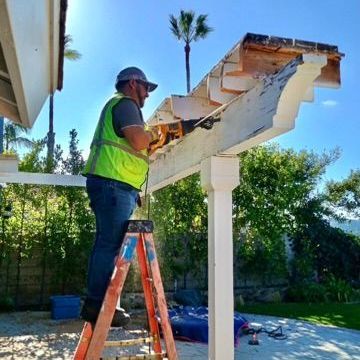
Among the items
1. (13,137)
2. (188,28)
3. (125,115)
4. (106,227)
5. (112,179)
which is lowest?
(106,227)

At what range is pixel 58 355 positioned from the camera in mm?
5023

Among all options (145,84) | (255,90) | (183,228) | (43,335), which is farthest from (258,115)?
(183,228)

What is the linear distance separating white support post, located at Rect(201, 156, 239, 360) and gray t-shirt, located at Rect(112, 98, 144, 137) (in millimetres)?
696

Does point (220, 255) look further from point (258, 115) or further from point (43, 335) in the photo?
point (43, 335)

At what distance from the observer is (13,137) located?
57.9ft

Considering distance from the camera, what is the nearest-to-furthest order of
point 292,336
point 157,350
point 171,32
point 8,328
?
point 157,350
point 292,336
point 8,328
point 171,32

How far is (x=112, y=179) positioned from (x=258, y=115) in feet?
2.58

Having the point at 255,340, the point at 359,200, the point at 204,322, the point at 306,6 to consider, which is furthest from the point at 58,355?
the point at 359,200

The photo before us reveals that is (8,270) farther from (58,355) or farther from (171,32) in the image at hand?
(171,32)

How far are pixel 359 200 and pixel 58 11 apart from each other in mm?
13199

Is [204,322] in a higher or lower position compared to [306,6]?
lower

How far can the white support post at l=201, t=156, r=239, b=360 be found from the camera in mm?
2566

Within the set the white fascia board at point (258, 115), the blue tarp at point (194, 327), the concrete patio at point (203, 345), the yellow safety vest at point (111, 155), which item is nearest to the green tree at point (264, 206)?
the concrete patio at point (203, 345)

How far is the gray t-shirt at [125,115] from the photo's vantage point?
2.17 meters
